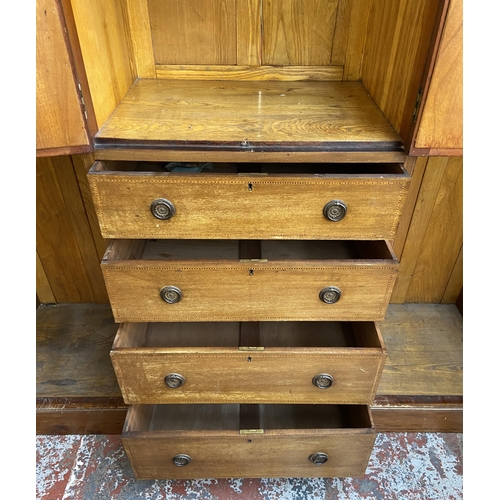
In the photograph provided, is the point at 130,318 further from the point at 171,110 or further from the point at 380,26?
the point at 380,26

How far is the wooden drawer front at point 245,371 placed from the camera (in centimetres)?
111

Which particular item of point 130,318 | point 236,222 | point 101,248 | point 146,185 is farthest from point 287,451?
point 101,248

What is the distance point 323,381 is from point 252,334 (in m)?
0.24

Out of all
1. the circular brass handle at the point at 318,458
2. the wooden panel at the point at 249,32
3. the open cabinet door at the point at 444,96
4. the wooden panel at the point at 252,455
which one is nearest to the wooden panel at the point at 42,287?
the wooden panel at the point at 252,455

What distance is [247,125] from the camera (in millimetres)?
1001

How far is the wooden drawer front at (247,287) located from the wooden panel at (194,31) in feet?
1.95

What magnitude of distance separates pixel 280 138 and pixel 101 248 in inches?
37.1

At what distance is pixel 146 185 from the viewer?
0.92 meters

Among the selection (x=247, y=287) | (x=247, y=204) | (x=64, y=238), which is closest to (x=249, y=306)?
(x=247, y=287)

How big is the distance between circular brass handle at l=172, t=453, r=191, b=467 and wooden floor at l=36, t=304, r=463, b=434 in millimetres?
288

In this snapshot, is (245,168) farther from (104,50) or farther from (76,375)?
(76,375)

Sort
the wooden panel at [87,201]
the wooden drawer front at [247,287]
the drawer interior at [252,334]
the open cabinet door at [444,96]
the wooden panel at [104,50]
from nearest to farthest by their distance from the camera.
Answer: the open cabinet door at [444,96] → the wooden panel at [104,50] → the wooden drawer front at [247,287] → the drawer interior at [252,334] → the wooden panel at [87,201]

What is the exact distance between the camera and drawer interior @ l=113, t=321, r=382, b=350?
1.27 m

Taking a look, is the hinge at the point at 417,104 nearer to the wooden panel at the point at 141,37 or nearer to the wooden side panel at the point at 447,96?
the wooden side panel at the point at 447,96
